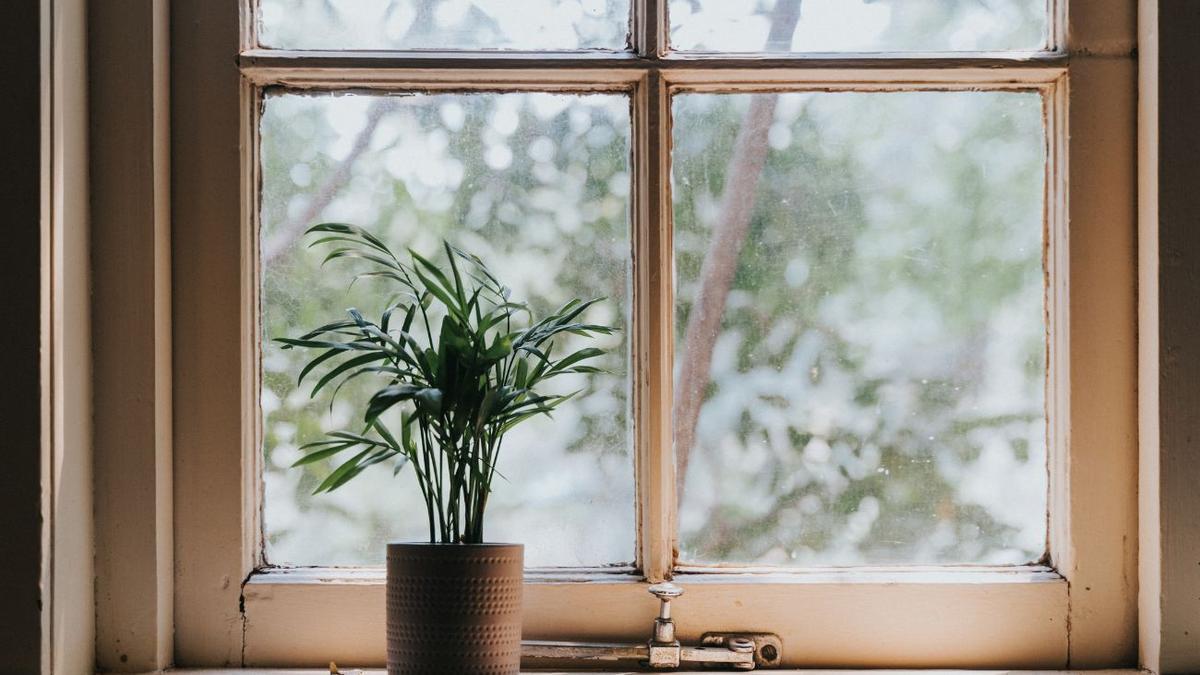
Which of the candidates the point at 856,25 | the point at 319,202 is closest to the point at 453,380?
the point at 319,202

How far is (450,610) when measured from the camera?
1.29 m

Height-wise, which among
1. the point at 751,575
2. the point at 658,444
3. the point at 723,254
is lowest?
the point at 751,575

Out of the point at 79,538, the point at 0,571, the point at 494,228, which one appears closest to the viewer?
the point at 0,571

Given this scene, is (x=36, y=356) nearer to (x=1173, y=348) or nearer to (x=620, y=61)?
(x=620, y=61)

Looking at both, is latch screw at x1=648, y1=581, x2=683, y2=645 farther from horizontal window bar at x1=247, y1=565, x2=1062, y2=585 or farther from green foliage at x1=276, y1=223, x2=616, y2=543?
green foliage at x1=276, y1=223, x2=616, y2=543

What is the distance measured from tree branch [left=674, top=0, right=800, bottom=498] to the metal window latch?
0.57 ft

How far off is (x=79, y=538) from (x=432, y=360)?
458 mm

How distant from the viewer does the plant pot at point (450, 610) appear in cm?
129

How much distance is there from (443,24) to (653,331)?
0.47 m

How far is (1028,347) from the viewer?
5.00 feet

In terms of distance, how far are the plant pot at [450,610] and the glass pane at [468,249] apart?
208 millimetres

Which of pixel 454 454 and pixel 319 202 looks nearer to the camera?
pixel 454 454

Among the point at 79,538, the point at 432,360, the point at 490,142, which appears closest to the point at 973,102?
the point at 490,142

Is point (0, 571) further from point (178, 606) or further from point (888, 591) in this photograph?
point (888, 591)
